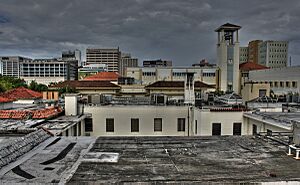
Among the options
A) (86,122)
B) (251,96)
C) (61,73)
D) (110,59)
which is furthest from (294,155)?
(110,59)

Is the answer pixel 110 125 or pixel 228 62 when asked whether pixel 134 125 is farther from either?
pixel 228 62

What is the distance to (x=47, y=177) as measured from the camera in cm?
611

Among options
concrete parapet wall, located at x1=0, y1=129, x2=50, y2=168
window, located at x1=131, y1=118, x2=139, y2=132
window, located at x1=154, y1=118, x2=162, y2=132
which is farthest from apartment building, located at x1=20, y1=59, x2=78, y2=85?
concrete parapet wall, located at x1=0, y1=129, x2=50, y2=168

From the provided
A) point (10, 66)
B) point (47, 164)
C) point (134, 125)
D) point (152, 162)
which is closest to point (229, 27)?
point (134, 125)

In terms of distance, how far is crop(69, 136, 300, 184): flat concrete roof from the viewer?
6.23 metres

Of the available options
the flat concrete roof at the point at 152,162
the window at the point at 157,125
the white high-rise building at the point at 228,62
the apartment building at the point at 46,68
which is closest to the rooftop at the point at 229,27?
the white high-rise building at the point at 228,62

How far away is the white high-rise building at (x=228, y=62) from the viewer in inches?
2657

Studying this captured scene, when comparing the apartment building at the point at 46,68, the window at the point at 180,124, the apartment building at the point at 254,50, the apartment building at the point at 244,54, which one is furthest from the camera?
the apartment building at the point at 46,68

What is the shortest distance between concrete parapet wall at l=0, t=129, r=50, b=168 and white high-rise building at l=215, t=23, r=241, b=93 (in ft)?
203

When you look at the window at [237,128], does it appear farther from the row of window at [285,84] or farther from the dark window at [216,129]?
the row of window at [285,84]

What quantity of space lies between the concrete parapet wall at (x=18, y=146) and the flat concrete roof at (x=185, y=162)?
1.92m

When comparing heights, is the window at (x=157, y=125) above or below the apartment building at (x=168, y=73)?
below

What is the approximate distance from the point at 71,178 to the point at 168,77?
63048mm

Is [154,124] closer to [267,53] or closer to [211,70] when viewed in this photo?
[211,70]
